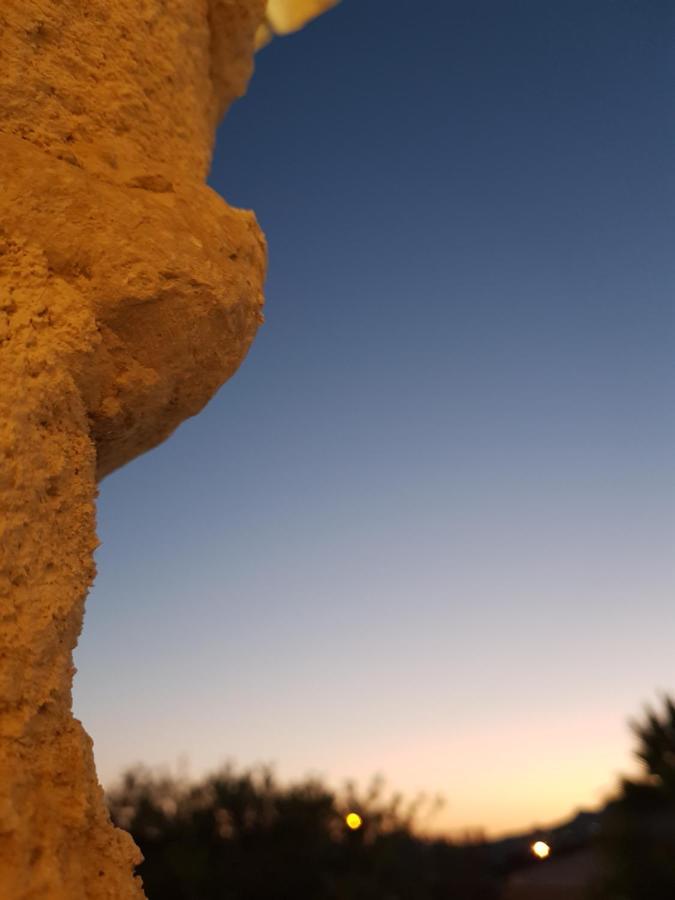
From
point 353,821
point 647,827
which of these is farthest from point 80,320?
point 353,821

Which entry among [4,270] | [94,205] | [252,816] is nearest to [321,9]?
[94,205]

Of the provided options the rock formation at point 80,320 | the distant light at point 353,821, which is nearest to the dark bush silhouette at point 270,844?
the distant light at point 353,821

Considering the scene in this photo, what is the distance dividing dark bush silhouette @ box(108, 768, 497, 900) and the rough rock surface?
1736 centimetres

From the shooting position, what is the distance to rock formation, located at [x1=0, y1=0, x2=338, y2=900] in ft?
6.41

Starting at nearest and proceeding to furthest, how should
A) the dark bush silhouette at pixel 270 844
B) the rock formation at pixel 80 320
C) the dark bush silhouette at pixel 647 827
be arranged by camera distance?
the rock formation at pixel 80 320
the dark bush silhouette at pixel 647 827
the dark bush silhouette at pixel 270 844

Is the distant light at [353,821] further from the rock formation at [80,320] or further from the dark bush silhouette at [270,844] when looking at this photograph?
the rock formation at [80,320]

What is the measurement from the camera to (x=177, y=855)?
18.5 metres

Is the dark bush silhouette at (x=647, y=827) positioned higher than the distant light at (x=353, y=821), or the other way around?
the distant light at (x=353, y=821)

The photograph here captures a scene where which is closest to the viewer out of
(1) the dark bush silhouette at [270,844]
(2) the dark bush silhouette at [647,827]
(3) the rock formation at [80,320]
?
(3) the rock formation at [80,320]

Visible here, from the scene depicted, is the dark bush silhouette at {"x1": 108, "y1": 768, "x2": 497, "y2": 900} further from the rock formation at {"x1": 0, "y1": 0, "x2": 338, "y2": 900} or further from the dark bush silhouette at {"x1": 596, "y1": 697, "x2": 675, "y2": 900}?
the rock formation at {"x1": 0, "y1": 0, "x2": 338, "y2": 900}

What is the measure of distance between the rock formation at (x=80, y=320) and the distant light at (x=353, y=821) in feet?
61.1

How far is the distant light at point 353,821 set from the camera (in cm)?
1973

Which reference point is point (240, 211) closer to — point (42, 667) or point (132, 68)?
point (132, 68)

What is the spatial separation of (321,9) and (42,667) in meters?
3.24
